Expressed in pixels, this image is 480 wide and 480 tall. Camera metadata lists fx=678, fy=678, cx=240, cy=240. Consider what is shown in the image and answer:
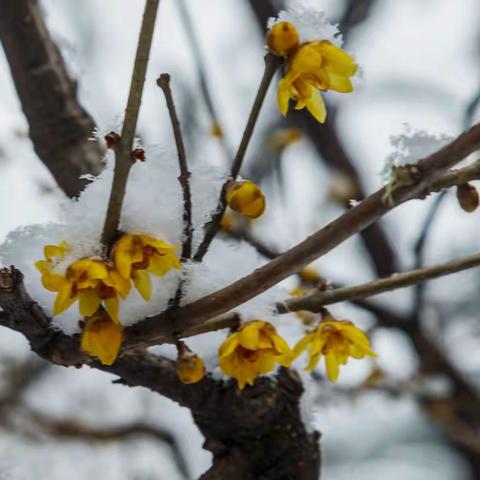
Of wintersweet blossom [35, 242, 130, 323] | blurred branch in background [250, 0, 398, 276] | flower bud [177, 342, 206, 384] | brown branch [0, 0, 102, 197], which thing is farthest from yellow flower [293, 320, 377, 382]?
blurred branch in background [250, 0, 398, 276]

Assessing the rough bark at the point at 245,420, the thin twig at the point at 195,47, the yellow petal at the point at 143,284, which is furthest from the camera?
the thin twig at the point at 195,47

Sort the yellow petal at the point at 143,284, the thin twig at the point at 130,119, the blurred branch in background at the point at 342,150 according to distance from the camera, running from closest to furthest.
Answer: the thin twig at the point at 130,119 < the yellow petal at the point at 143,284 < the blurred branch in background at the point at 342,150

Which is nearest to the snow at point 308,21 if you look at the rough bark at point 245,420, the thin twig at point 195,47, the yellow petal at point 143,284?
the yellow petal at point 143,284

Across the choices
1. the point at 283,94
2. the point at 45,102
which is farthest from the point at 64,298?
the point at 45,102

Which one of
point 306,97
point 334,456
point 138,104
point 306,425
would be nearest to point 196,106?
point 306,425

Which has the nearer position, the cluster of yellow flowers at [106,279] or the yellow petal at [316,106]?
the cluster of yellow flowers at [106,279]

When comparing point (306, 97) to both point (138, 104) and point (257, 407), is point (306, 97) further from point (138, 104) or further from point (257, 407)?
point (257, 407)

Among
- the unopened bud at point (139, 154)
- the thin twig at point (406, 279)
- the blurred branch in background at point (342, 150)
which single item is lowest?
the thin twig at point (406, 279)

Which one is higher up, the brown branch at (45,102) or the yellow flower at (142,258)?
the brown branch at (45,102)

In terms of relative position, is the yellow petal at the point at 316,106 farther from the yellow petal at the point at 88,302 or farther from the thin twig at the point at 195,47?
the thin twig at the point at 195,47
